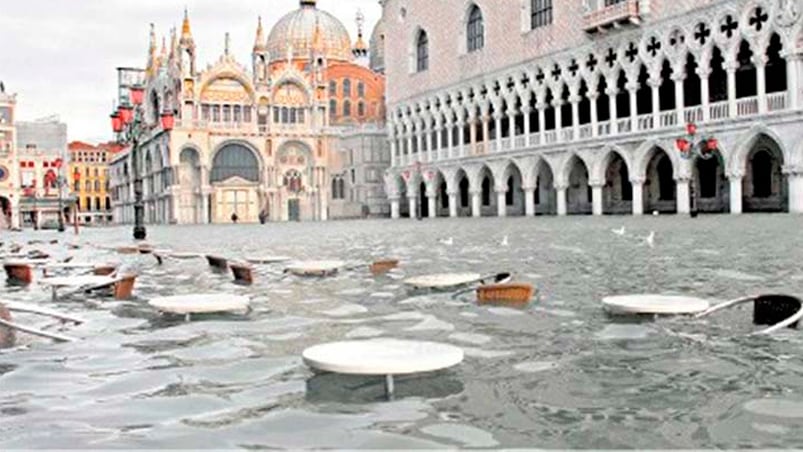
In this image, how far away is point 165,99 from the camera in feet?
228

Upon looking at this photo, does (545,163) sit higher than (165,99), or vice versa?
(165,99)

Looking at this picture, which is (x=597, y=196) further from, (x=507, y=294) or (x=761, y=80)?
(x=507, y=294)

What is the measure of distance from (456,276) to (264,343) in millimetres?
3851

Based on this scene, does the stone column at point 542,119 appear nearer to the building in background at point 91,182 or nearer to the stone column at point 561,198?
the stone column at point 561,198

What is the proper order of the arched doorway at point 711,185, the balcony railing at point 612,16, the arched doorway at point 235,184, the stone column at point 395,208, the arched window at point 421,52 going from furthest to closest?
the arched doorway at point 235,184
the stone column at point 395,208
the arched window at point 421,52
the arched doorway at point 711,185
the balcony railing at point 612,16

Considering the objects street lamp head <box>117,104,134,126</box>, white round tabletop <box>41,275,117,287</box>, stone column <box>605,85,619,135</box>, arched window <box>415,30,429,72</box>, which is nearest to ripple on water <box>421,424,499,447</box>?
white round tabletop <box>41,275,117,287</box>

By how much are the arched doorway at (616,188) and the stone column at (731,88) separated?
9.49 meters

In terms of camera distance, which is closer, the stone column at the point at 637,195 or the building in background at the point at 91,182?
the stone column at the point at 637,195

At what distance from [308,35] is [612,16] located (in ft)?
146

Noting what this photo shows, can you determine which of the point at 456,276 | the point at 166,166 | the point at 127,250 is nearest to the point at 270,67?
the point at 166,166

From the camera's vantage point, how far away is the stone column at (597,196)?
3956 centimetres

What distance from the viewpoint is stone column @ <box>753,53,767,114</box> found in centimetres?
3056

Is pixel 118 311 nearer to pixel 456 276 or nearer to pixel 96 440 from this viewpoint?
pixel 456 276

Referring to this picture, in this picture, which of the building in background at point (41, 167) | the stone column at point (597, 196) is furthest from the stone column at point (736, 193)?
the building in background at point (41, 167)
